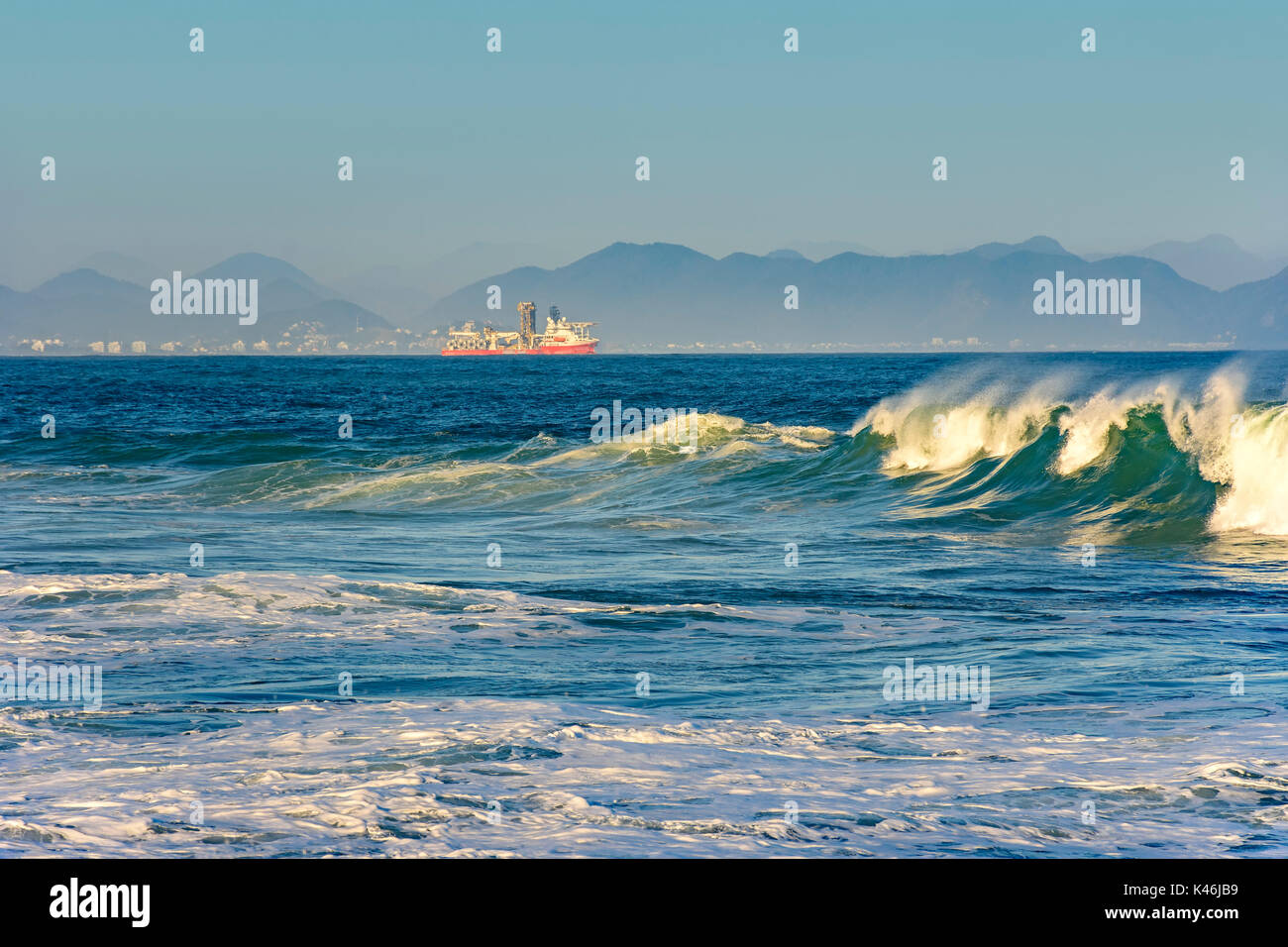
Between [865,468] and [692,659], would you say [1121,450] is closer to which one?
[865,468]

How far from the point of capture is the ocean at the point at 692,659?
524 centimetres

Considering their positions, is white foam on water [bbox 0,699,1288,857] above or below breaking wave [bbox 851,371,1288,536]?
below

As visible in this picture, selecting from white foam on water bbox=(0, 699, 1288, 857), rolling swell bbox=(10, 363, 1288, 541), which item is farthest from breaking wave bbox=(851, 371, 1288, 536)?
white foam on water bbox=(0, 699, 1288, 857)

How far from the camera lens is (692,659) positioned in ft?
29.2

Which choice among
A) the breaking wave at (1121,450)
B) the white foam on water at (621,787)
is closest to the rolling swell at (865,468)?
the breaking wave at (1121,450)

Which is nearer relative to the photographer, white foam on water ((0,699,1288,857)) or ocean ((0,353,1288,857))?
white foam on water ((0,699,1288,857))

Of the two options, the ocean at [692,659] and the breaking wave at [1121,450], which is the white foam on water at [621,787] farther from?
the breaking wave at [1121,450]

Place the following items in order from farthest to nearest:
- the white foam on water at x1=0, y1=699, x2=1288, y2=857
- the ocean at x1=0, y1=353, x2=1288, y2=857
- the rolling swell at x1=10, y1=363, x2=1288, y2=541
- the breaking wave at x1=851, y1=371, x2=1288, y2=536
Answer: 1. the rolling swell at x1=10, y1=363, x2=1288, y2=541
2. the breaking wave at x1=851, y1=371, x2=1288, y2=536
3. the ocean at x1=0, y1=353, x2=1288, y2=857
4. the white foam on water at x1=0, y1=699, x2=1288, y2=857

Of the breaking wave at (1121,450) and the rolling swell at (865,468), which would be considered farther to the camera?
the rolling swell at (865,468)

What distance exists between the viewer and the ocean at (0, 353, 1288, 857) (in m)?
5.24

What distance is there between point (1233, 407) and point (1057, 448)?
9.19 ft

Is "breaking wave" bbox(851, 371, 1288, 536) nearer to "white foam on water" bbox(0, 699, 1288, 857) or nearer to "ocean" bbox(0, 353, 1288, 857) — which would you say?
"ocean" bbox(0, 353, 1288, 857)
